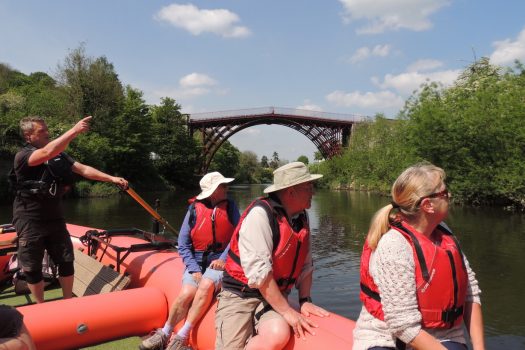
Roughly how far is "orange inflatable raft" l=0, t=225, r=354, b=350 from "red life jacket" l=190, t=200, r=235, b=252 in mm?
443

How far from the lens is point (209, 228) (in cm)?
358

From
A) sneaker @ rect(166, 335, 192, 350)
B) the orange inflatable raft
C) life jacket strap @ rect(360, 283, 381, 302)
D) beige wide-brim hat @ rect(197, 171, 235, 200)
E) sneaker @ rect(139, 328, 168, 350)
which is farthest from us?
beige wide-brim hat @ rect(197, 171, 235, 200)

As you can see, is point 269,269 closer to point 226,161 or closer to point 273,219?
point 273,219

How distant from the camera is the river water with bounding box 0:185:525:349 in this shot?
6258 millimetres

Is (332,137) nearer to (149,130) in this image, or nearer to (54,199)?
(149,130)

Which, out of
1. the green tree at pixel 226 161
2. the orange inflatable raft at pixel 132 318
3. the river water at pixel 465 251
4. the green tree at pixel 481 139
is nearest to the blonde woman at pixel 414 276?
the orange inflatable raft at pixel 132 318

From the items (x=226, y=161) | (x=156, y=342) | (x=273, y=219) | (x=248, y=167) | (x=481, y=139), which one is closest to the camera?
(x=273, y=219)

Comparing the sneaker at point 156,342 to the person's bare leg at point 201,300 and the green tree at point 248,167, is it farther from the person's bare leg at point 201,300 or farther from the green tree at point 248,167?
the green tree at point 248,167

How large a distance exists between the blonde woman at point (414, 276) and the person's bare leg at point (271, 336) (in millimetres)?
449

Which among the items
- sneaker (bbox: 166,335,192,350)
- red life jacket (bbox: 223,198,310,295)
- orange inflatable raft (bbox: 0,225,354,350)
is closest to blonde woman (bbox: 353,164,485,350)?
orange inflatable raft (bbox: 0,225,354,350)

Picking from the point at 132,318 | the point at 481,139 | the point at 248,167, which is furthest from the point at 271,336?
the point at 248,167

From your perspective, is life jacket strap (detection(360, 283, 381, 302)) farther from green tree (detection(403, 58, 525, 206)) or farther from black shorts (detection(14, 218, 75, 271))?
green tree (detection(403, 58, 525, 206))

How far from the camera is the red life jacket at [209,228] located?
11.8 ft

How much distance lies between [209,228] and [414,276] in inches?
83.8
